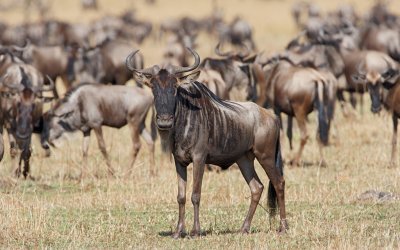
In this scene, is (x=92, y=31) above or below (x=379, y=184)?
below

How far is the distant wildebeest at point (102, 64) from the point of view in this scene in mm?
21344

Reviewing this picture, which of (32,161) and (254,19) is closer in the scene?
(32,161)

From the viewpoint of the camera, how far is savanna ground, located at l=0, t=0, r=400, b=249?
844 centimetres

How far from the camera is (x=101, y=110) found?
1371 centimetres

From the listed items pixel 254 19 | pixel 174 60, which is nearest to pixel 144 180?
pixel 174 60

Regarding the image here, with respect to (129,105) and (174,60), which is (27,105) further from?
(174,60)

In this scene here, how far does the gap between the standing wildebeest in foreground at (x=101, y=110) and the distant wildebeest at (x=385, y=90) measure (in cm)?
373

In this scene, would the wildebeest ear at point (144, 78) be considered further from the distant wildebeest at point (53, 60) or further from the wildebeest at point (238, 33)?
the wildebeest at point (238, 33)

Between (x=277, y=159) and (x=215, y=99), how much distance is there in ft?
2.94

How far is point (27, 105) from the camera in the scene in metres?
12.8

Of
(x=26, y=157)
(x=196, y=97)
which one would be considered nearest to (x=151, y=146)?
(x=26, y=157)

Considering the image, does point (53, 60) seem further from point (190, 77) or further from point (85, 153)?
point (190, 77)

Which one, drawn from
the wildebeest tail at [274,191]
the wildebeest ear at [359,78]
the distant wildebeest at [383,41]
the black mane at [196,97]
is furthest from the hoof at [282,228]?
the distant wildebeest at [383,41]

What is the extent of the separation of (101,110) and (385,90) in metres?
5.48
